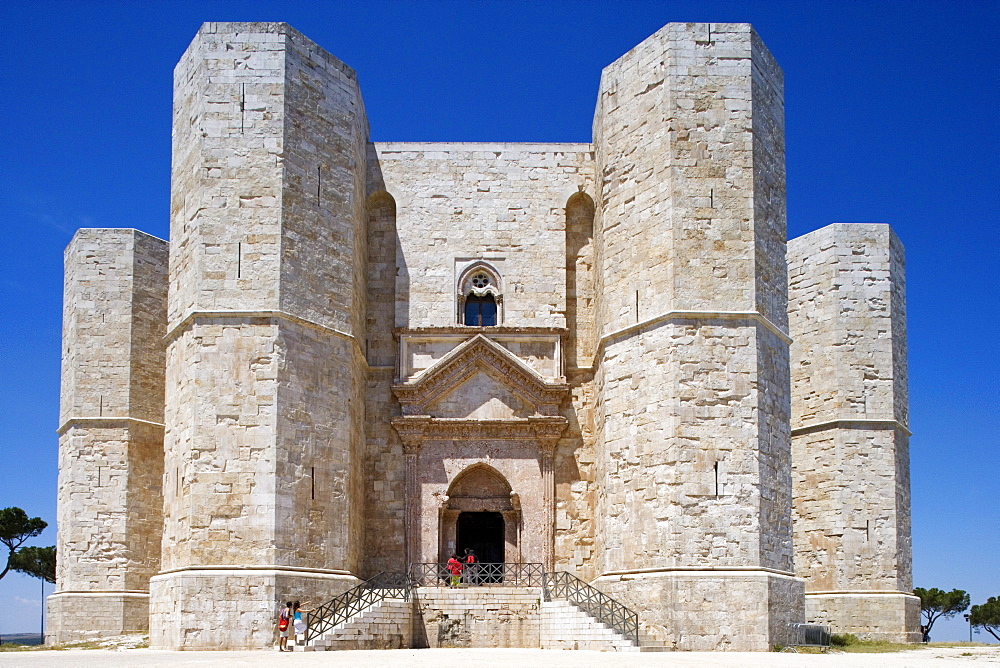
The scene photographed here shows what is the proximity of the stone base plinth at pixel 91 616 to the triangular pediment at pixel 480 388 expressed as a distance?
7328 mm

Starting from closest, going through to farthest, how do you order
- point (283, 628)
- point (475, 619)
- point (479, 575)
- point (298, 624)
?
point (283, 628) < point (298, 624) < point (475, 619) < point (479, 575)

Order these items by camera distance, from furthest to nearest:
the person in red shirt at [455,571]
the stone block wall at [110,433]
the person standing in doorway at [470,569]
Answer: the stone block wall at [110,433], the person standing in doorway at [470,569], the person in red shirt at [455,571]

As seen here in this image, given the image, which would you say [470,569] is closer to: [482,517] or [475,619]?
[482,517]

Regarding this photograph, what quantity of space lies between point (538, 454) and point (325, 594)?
5549mm

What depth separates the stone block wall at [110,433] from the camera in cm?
2570

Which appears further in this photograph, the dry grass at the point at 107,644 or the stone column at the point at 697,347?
the dry grass at the point at 107,644

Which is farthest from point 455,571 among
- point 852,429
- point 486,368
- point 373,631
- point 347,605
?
point 852,429

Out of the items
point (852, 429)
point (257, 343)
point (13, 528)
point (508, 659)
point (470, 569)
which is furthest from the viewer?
point (13, 528)

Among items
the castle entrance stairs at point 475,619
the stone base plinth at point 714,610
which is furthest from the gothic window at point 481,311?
the stone base plinth at point 714,610

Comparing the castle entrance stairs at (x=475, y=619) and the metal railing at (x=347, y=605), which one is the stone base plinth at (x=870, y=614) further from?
the metal railing at (x=347, y=605)

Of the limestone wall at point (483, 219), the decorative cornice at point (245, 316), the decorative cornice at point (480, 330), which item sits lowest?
the decorative cornice at point (245, 316)

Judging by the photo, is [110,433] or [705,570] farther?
[110,433]

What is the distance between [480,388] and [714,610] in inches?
280

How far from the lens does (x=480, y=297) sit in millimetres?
25484
